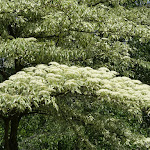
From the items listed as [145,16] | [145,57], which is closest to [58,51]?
[145,16]

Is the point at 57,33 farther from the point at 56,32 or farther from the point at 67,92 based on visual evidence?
the point at 67,92

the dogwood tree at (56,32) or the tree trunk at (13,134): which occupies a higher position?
the dogwood tree at (56,32)

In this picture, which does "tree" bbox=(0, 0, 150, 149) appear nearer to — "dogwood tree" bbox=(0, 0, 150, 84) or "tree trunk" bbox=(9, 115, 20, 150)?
"dogwood tree" bbox=(0, 0, 150, 84)

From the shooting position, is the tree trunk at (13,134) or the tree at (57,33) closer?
the tree at (57,33)

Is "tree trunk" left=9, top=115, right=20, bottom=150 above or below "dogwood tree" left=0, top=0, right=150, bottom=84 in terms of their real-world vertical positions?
below

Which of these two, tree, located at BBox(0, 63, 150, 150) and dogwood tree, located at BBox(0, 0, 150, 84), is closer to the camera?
tree, located at BBox(0, 63, 150, 150)

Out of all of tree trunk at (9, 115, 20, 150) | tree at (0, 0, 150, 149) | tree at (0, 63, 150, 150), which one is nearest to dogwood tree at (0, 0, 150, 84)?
tree at (0, 0, 150, 149)

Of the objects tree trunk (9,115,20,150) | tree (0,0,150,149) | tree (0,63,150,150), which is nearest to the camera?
tree (0,63,150,150)

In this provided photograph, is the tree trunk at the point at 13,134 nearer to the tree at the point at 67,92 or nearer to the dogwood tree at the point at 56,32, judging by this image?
the tree at the point at 67,92

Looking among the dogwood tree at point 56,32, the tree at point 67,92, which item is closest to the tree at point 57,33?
the dogwood tree at point 56,32

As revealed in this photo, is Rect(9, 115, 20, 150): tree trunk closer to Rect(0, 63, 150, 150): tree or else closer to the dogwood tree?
Rect(0, 63, 150, 150): tree

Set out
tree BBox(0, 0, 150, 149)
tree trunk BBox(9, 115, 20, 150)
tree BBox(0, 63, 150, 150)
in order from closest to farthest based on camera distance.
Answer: tree BBox(0, 63, 150, 150) < tree BBox(0, 0, 150, 149) < tree trunk BBox(9, 115, 20, 150)

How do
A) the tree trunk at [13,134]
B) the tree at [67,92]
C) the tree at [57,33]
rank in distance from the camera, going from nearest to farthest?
the tree at [67,92] < the tree at [57,33] < the tree trunk at [13,134]

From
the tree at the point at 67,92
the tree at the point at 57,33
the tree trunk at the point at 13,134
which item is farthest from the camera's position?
the tree trunk at the point at 13,134
